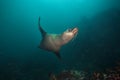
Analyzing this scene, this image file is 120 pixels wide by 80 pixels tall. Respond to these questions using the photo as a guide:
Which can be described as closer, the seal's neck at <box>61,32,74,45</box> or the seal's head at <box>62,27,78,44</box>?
the seal's head at <box>62,27,78,44</box>

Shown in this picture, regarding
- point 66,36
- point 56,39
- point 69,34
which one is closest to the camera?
point 69,34

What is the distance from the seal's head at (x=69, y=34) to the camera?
4277 millimetres

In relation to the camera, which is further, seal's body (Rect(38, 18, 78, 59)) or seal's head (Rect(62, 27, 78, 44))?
seal's body (Rect(38, 18, 78, 59))

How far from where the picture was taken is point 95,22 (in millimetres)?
26562

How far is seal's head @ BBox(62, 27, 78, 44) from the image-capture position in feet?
14.0

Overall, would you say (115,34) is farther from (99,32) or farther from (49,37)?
(49,37)

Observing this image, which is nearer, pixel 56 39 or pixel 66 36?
pixel 66 36

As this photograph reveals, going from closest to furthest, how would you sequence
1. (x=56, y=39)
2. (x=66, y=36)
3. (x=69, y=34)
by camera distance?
(x=69, y=34) < (x=66, y=36) < (x=56, y=39)

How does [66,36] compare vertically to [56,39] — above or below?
below

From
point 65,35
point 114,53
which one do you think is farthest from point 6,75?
point 65,35

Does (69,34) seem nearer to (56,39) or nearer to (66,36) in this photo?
(66,36)

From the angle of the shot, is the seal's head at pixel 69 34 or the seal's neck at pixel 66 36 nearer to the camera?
the seal's head at pixel 69 34

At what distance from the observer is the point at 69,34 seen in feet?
14.5

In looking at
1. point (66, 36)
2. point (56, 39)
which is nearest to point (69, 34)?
point (66, 36)
